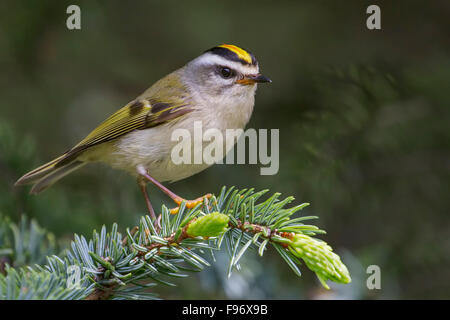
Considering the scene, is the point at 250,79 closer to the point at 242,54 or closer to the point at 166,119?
the point at 242,54

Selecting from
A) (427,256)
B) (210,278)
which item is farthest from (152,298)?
(427,256)

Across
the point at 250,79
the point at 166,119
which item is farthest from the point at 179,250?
the point at 250,79

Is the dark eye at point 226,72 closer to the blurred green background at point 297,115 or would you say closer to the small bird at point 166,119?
the small bird at point 166,119

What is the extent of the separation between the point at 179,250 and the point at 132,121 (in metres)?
0.93

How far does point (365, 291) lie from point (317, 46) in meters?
1.38

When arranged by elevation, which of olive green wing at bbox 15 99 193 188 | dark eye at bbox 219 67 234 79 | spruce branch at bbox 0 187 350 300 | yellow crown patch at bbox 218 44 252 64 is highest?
yellow crown patch at bbox 218 44 252 64

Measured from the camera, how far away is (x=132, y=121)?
2.01 meters

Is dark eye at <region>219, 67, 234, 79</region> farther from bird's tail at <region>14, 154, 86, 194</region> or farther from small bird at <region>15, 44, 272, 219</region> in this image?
bird's tail at <region>14, 154, 86, 194</region>

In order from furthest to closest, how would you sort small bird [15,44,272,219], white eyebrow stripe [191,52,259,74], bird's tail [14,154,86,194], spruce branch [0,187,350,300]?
white eyebrow stripe [191,52,259,74]
small bird [15,44,272,219]
bird's tail [14,154,86,194]
spruce branch [0,187,350,300]

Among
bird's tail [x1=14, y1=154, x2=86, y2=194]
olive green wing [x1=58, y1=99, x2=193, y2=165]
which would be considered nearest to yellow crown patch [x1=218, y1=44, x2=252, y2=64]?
olive green wing [x1=58, y1=99, x2=193, y2=165]

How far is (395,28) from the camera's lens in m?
2.51

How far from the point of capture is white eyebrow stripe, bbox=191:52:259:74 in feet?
6.48

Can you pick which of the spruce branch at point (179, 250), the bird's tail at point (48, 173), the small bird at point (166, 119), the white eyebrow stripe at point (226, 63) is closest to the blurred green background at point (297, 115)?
the bird's tail at point (48, 173)

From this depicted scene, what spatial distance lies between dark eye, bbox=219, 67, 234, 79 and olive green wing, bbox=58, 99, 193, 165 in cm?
20
